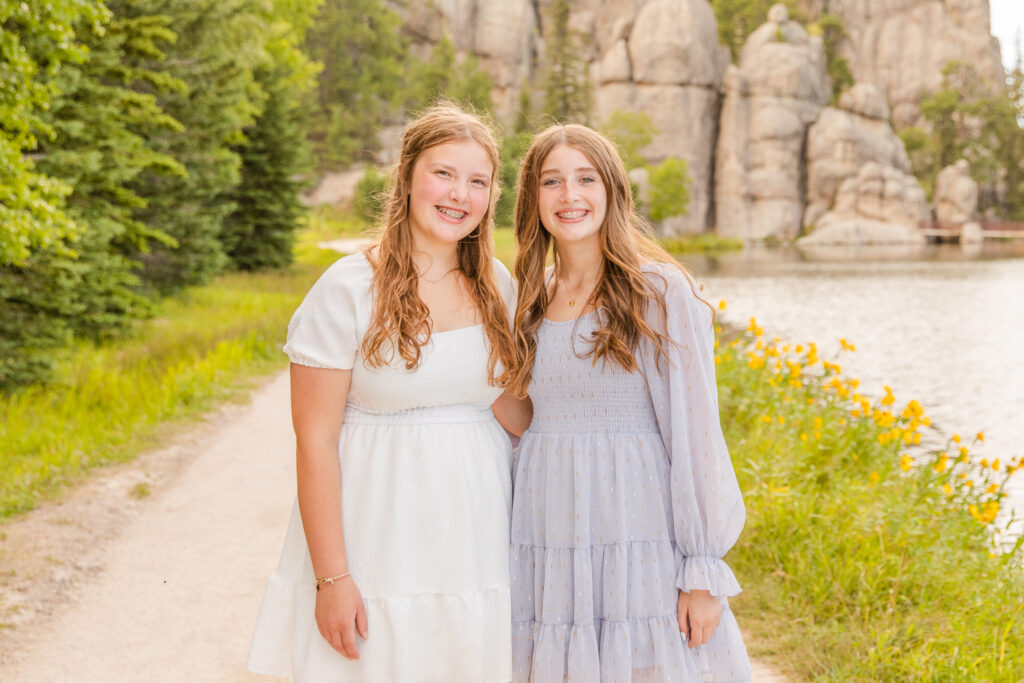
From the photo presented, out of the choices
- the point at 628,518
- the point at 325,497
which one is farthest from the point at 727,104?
the point at 325,497

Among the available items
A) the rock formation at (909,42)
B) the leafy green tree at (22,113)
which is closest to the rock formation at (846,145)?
the rock formation at (909,42)

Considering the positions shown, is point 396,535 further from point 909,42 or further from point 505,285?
point 909,42

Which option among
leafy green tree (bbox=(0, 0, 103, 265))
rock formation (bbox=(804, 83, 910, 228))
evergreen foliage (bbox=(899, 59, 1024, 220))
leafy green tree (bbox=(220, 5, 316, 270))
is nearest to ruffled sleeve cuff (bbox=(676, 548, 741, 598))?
leafy green tree (bbox=(0, 0, 103, 265))

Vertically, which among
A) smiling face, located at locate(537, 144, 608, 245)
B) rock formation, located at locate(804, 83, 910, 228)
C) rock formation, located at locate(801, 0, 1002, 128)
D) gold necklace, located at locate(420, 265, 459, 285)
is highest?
rock formation, located at locate(801, 0, 1002, 128)

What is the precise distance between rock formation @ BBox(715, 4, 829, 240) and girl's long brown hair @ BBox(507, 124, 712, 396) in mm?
54406

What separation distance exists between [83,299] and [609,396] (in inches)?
378

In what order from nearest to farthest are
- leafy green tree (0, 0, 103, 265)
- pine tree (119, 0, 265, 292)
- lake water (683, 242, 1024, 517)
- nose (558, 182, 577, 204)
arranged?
nose (558, 182, 577, 204), leafy green tree (0, 0, 103, 265), lake water (683, 242, 1024, 517), pine tree (119, 0, 265, 292)

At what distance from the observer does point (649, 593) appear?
2332 mm

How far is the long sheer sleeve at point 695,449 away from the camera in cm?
231

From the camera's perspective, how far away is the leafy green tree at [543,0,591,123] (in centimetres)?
5209

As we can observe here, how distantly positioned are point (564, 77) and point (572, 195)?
173 ft

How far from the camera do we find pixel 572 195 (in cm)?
251

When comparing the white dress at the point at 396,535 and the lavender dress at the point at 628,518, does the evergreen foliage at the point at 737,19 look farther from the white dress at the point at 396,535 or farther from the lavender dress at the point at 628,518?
the white dress at the point at 396,535

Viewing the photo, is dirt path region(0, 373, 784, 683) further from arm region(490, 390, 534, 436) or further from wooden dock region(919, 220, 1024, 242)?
wooden dock region(919, 220, 1024, 242)
